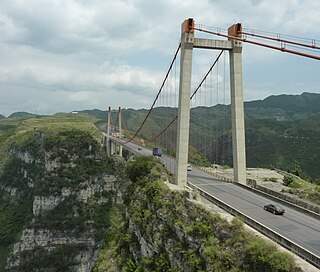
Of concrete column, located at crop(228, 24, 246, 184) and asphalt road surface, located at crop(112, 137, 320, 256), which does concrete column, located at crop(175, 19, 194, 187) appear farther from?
concrete column, located at crop(228, 24, 246, 184)

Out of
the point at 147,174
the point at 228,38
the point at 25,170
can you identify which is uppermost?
the point at 228,38

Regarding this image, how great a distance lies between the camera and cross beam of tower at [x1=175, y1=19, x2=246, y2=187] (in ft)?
101

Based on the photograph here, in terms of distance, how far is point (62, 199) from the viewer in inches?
3944

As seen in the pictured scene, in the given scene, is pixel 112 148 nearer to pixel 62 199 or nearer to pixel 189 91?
pixel 62 199

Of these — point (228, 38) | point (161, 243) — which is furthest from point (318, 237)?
point (228, 38)

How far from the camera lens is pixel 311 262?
14484 millimetres

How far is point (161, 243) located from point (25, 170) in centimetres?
10693

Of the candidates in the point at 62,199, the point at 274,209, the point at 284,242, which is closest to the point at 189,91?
the point at 274,209

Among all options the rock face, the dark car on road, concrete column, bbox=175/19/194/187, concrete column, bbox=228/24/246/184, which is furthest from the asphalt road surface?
the rock face

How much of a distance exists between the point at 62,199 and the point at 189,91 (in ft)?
262

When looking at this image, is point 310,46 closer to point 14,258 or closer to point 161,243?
point 161,243

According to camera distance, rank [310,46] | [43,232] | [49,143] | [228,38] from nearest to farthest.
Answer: [310,46] < [228,38] < [43,232] < [49,143]

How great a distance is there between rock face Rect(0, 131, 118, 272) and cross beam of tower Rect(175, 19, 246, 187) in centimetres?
6451

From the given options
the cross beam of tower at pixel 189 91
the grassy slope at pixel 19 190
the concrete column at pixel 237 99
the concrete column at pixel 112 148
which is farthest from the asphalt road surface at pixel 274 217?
the grassy slope at pixel 19 190
